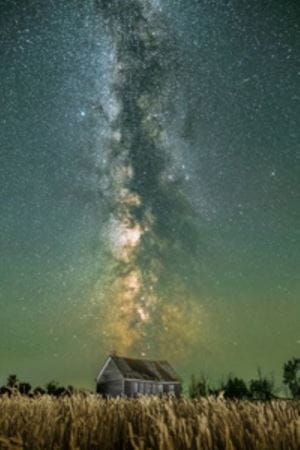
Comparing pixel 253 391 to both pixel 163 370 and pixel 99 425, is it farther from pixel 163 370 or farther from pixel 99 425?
pixel 99 425

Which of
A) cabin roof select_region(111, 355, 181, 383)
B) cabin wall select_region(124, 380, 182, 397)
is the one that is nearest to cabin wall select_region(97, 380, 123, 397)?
cabin wall select_region(124, 380, 182, 397)

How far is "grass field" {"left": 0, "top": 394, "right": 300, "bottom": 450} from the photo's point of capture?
15.2ft

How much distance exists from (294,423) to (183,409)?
10.1 feet

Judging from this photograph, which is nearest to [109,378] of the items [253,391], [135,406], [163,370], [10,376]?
[163,370]

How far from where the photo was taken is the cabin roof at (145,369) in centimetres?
5516

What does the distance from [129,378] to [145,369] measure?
621 centimetres

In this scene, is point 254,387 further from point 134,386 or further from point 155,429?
point 155,429

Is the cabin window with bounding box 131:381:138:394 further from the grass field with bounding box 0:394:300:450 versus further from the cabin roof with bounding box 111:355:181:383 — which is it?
the grass field with bounding box 0:394:300:450

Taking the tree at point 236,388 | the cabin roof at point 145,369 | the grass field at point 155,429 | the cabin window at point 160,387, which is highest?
the cabin roof at point 145,369

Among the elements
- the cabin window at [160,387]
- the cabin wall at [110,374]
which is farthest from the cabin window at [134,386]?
the cabin window at [160,387]

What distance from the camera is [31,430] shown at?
255 inches

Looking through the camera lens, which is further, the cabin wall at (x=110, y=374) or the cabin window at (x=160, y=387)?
the cabin window at (x=160, y=387)

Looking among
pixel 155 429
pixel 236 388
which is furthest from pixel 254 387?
pixel 155 429

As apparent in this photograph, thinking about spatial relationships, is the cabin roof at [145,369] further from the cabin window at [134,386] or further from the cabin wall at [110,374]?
the cabin window at [134,386]
